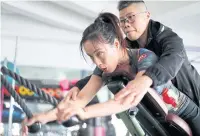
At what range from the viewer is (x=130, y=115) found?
524mm

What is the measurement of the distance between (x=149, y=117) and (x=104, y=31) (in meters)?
0.15

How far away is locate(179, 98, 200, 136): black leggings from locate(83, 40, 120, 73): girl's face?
0.52 ft

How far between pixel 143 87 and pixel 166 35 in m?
0.21

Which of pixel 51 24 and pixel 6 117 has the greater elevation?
pixel 51 24

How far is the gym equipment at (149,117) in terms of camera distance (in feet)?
1.51

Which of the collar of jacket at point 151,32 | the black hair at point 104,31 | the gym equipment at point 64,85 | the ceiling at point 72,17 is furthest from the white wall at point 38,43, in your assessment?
the black hair at point 104,31

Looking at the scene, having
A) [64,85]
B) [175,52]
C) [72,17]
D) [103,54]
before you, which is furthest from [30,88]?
[64,85]

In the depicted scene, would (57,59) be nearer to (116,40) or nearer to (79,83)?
(79,83)

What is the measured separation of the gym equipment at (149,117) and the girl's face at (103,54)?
2 centimetres

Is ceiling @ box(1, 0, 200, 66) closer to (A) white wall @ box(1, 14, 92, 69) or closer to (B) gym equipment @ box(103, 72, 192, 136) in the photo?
(A) white wall @ box(1, 14, 92, 69)

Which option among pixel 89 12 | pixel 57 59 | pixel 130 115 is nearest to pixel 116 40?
pixel 130 115

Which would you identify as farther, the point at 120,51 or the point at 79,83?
the point at 79,83

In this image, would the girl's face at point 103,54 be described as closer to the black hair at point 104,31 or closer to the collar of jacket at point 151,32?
the black hair at point 104,31

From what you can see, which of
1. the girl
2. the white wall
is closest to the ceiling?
the white wall
